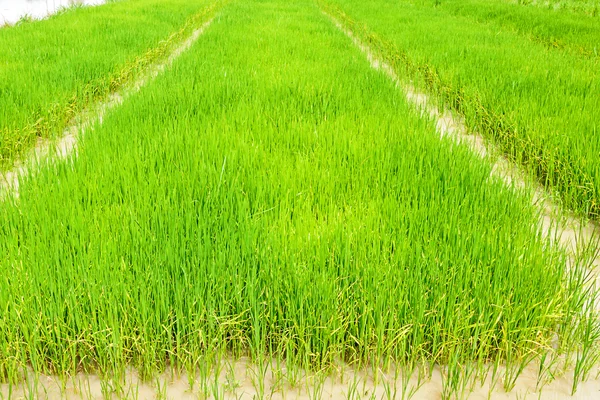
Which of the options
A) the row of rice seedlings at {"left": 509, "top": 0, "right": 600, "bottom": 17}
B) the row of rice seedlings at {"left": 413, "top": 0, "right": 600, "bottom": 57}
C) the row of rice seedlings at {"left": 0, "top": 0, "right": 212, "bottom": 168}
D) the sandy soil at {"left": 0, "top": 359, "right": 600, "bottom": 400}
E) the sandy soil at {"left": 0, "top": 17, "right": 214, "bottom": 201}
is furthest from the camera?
the row of rice seedlings at {"left": 509, "top": 0, "right": 600, "bottom": 17}

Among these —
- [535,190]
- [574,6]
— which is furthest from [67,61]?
[574,6]

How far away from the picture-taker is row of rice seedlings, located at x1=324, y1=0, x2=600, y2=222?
2797 millimetres

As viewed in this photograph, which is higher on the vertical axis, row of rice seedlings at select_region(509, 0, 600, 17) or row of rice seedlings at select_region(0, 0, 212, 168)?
row of rice seedlings at select_region(509, 0, 600, 17)

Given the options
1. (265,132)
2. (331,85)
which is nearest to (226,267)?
(265,132)

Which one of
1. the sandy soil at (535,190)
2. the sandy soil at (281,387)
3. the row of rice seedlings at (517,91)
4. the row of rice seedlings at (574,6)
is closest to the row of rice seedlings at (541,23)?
the row of rice seedlings at (517,91)

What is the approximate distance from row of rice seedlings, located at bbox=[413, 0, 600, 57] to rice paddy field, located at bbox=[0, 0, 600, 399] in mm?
3155

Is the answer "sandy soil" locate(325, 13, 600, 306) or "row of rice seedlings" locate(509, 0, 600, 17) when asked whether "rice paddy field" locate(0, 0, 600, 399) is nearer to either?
"sandy soil" locate(325, 13, 600, 306)

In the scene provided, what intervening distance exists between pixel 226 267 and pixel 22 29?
265 inches

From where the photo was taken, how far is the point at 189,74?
15.2 feet

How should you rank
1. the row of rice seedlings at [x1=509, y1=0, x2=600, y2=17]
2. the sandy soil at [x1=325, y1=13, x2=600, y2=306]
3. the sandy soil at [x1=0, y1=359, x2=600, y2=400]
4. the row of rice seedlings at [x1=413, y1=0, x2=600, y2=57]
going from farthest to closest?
1. the row of rice seedlings at [x1=509, y1=0, x2=600, y2=17]
2. the row of rice seedlings at [x1=413, y1=0, x2=600, y2=57]
3. the sandy soil at [x1=325, y1=13, x2=600, y2=306]
4. the sandy soil at [x1=0, y1=359, x2=600, y2=400]

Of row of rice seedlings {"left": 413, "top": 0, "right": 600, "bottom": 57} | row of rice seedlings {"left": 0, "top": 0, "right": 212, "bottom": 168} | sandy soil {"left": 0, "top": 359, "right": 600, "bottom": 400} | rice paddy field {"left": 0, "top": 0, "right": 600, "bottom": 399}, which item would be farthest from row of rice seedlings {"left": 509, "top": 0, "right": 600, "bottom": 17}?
sandy soil {"left": 0, "top": 359, "right": 600, "bottom": 400}

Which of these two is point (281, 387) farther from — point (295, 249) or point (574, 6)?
point (574, 6)

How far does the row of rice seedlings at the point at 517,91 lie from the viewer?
2.80m

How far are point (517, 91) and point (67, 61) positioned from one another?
12.8 ft
